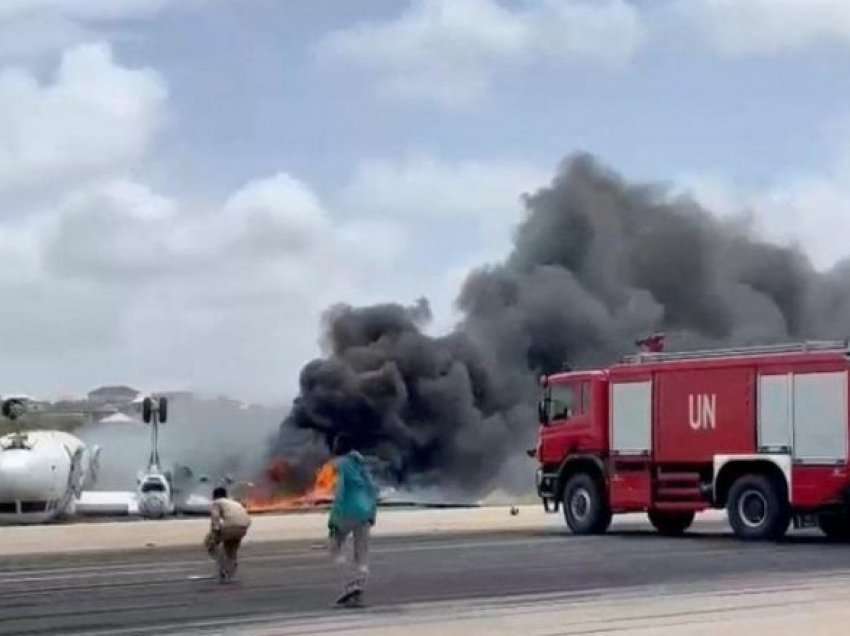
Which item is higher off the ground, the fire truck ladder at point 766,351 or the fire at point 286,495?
the fire truck ladder at point 766,351

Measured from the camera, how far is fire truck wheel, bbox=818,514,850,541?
30.3 m

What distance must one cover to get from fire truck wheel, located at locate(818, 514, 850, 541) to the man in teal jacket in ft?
46.3

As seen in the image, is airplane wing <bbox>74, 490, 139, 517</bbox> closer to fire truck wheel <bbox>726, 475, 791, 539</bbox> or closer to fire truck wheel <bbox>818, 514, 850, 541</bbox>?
fire truck wheel <bbox>726, 475, 791, 539</bbox>

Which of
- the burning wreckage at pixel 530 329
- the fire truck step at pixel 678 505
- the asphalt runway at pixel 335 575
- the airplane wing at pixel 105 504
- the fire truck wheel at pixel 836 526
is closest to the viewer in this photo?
the asphalt runway at pixel 335 575

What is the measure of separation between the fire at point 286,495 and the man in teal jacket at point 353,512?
34911mm

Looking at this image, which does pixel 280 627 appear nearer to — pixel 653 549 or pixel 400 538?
pixel 653 549

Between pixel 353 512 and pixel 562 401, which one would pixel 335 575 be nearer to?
pixel 353 512

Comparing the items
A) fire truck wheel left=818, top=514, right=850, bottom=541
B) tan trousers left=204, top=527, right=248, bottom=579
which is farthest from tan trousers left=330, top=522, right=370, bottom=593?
fire truck wheel left=818, top=514, right=850, bottom=541

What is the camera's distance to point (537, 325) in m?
70.7

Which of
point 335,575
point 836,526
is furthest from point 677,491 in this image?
point 335,575

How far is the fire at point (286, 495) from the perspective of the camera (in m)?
56.4

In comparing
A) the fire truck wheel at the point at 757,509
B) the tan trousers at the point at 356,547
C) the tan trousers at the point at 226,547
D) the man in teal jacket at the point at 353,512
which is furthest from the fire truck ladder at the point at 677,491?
the tan trousers at the point at 356,547

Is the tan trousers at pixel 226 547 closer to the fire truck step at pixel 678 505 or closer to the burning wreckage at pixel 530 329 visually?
the fire truck step at pixel 678 505

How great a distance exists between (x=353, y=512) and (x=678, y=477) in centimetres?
1465
